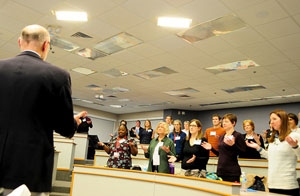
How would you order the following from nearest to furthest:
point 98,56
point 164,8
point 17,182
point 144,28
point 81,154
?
point 17,182, point 164,8, point 144,28, point 98,56, point 81,154

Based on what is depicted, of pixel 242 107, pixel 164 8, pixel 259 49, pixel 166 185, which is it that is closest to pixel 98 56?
pixel 164 8

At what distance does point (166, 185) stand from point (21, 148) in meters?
2.10

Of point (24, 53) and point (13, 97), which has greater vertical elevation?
point (24, 53)

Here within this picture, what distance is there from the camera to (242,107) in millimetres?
10891

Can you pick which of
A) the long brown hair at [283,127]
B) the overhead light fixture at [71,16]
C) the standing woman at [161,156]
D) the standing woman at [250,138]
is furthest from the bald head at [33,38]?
the standing woman at [250,138]

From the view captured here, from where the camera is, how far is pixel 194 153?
11.2ft

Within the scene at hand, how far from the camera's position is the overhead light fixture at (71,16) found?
4.20 m

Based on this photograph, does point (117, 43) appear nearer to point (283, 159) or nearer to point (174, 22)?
point (174, 22)

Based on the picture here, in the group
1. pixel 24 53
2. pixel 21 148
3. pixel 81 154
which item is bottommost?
pixel 81 154

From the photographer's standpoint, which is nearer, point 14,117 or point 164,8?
point 14,117

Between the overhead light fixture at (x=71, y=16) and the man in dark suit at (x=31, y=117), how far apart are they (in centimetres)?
327

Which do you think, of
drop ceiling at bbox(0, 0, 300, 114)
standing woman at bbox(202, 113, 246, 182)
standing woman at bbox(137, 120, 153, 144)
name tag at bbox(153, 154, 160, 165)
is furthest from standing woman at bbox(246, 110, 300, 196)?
standing woman at bbox(137, 120, 153, 144)

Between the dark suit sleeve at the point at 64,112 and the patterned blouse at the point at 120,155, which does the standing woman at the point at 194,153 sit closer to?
the patterned blouse at the point at 120,155

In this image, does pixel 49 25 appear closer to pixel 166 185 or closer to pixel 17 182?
pixel 166 185
